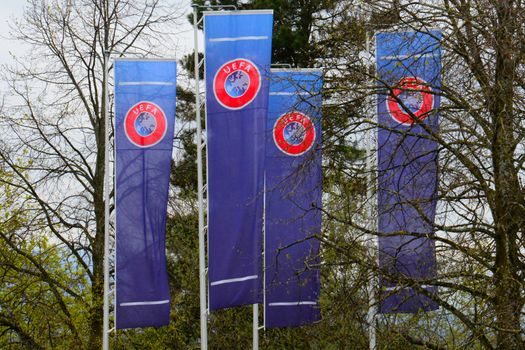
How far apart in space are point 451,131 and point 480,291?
1596mm

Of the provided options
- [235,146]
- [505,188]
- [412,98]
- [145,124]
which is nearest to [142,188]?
[145,124]

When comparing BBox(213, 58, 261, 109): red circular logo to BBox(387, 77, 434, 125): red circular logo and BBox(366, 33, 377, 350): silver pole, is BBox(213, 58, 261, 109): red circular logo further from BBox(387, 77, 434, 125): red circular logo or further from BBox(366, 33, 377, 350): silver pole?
BBox(387, 77, 434, 125): red circular logo

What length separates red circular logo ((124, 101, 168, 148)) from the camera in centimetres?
1689

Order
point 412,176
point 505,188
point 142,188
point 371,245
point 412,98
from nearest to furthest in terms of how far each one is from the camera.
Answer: point 505,188 < point 412,176 < point 412,98 < point 371,245 < point 142,188

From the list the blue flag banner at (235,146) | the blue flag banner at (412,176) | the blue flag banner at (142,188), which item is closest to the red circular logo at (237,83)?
the blue flag banner at (235,146)

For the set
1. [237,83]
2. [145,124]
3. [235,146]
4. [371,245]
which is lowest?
[371,245]

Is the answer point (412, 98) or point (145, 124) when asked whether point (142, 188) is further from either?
point (412, 98)

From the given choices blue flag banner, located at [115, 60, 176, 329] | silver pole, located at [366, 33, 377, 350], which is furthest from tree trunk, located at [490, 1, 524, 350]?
blue flag banner, located at [115, 60, 176, 329]

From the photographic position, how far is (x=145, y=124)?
667 inches

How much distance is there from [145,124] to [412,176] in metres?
7.51

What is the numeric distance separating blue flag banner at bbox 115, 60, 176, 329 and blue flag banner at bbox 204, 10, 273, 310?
74.5 inches

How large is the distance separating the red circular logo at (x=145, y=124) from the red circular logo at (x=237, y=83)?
198 cm

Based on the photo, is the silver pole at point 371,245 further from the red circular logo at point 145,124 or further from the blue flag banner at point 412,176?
the red circular logo at point 145,124

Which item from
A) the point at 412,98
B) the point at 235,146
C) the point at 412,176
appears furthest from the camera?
the point at 235,146
